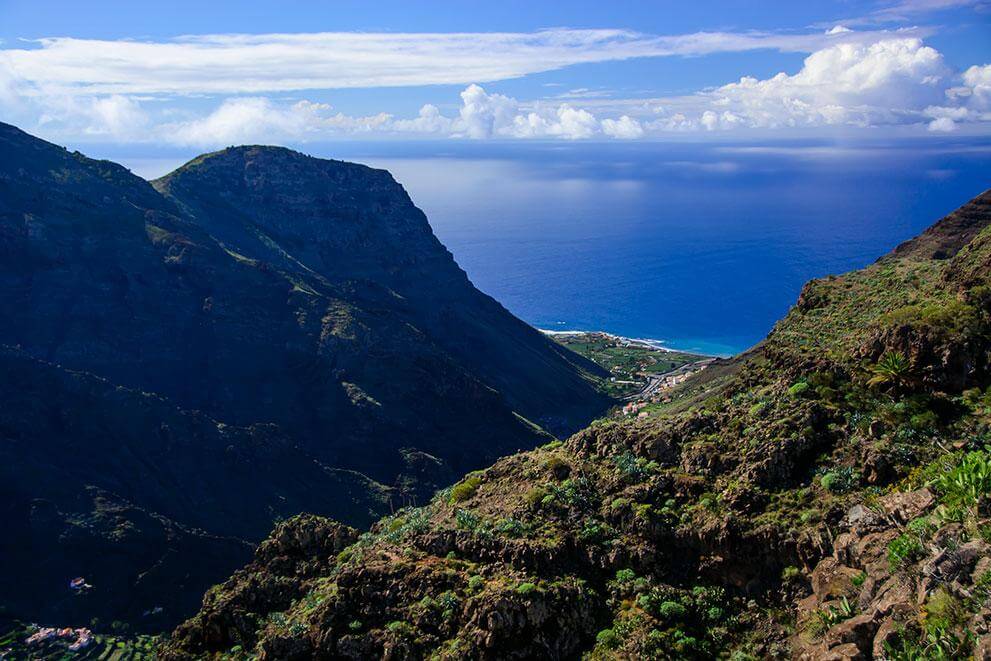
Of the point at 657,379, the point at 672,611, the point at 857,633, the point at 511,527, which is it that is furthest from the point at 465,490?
the point at 657,379

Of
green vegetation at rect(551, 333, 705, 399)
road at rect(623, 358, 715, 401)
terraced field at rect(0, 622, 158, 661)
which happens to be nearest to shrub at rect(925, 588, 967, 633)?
terraced field at rect(0, 622, 158, 661)

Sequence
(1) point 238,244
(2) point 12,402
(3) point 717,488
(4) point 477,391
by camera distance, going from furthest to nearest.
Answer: (1) point 238,244 → (4) point 477,391 → (2) point 12,402 → (3) point 717,488

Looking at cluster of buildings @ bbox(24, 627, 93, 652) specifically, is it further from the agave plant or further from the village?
the village

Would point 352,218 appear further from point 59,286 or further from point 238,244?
point 59,286

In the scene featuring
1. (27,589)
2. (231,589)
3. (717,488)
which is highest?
(717,488)

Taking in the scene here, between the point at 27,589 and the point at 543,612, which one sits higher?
the point at 543,612

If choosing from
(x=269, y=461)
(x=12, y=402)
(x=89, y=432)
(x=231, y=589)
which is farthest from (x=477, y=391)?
(x=231, y=589)

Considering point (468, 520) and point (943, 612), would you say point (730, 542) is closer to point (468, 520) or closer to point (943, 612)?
point (943, 612)
